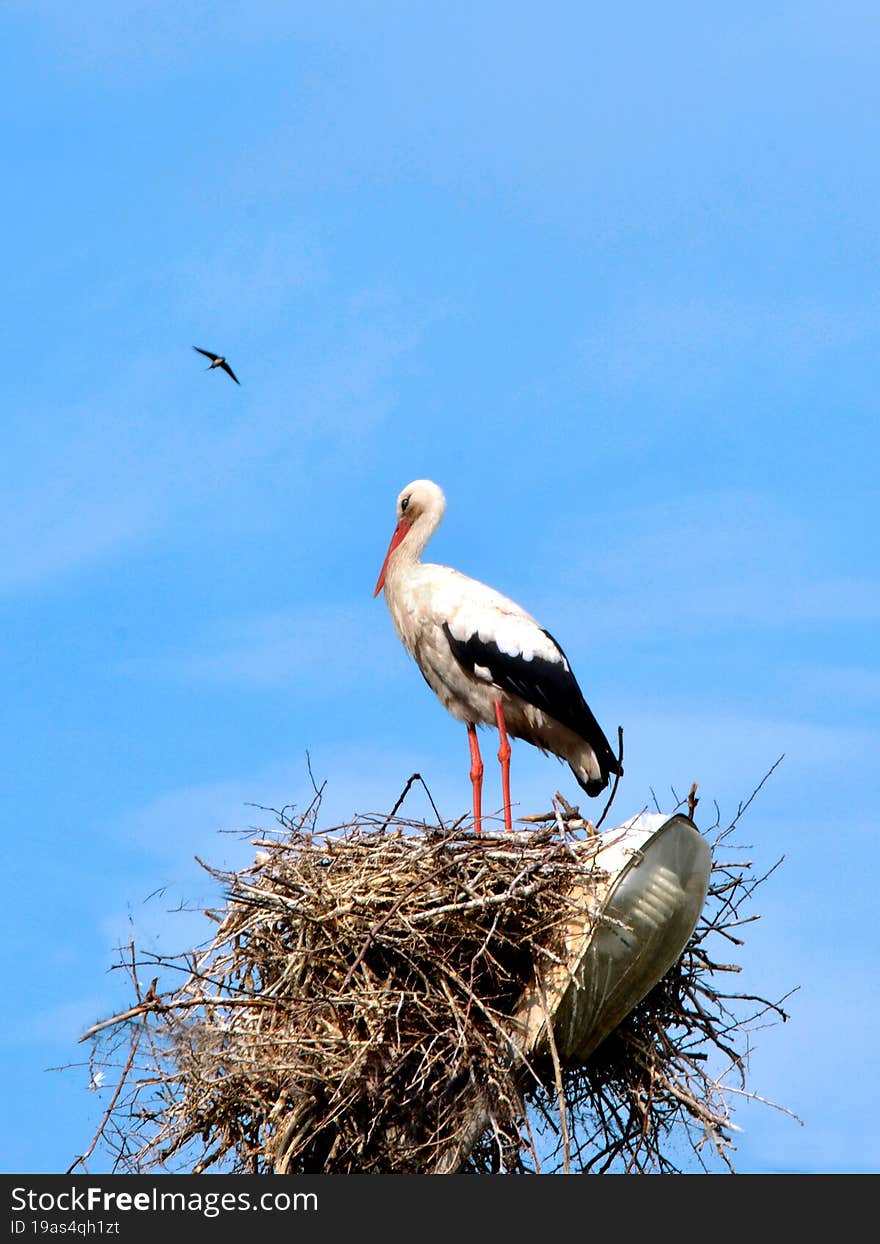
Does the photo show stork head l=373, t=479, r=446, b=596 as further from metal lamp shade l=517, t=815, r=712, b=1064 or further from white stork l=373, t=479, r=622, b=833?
metal lamp shade l=517, t=815, r=712, b=1064

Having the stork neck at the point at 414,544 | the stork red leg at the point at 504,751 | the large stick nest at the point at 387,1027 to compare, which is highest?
the stork neck at the point at 414,544

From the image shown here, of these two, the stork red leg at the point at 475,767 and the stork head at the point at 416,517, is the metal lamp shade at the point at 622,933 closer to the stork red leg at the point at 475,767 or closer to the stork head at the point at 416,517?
the stork red leg at the point at 475,767

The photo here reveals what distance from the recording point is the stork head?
394 inches

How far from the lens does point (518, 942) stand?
281 inches

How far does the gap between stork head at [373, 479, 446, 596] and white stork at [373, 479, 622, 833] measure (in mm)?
156

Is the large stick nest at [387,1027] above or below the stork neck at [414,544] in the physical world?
below

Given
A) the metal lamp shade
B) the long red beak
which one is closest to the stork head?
the long red beak

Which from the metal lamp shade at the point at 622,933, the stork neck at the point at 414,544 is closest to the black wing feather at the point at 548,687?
the stork neck at the point at 414,544

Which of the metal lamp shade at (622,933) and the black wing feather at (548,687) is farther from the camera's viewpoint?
the black wing feather at (548,687)

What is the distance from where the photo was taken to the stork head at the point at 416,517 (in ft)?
32.9

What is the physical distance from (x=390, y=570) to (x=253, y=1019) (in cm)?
341

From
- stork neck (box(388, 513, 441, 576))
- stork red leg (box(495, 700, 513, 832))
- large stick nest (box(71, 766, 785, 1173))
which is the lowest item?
large stick nest (box(71, 766, 785, 1173))

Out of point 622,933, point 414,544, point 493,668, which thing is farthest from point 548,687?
point 622,933

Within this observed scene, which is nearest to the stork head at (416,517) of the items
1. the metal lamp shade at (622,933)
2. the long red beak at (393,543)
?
the long red beak at (393,543)
